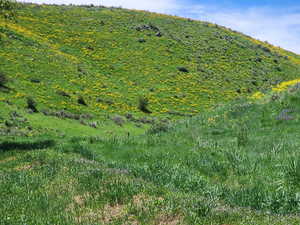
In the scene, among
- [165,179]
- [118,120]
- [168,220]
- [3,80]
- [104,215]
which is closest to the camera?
[168,220]

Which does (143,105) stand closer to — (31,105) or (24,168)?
(31,105)

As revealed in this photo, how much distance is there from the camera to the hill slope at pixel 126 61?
38750 millimetres

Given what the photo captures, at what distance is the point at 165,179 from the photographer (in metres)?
9.06

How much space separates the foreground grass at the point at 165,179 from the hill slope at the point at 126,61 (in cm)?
2062

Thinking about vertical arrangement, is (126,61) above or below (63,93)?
above

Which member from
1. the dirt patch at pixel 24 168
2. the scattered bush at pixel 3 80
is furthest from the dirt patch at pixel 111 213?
the scattered bush at pixel 3 80

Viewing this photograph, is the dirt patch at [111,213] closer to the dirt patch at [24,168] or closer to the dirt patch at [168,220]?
the dirt patch at [168,220]

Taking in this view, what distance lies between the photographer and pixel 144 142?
1400 cm

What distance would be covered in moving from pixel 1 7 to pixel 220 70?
49.1m

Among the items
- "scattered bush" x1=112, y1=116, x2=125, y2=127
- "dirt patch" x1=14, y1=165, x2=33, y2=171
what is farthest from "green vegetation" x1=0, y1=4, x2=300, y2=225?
"dirt patch" x1=14, y1=165, x2=33, y2=171

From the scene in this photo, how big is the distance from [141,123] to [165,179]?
26133 millimetres

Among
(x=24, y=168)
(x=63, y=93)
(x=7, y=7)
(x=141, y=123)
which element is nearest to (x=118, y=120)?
(x=141, y=123)

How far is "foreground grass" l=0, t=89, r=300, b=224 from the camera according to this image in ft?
18.0

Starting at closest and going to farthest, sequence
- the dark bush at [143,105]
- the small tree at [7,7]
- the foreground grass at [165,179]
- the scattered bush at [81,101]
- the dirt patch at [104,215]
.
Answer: the dirt patch at [104,215] → the foreground grass at [165,179] → the small tree at [7,7] → the scattered bush at [81,101] → the dark bush at [143,105]
